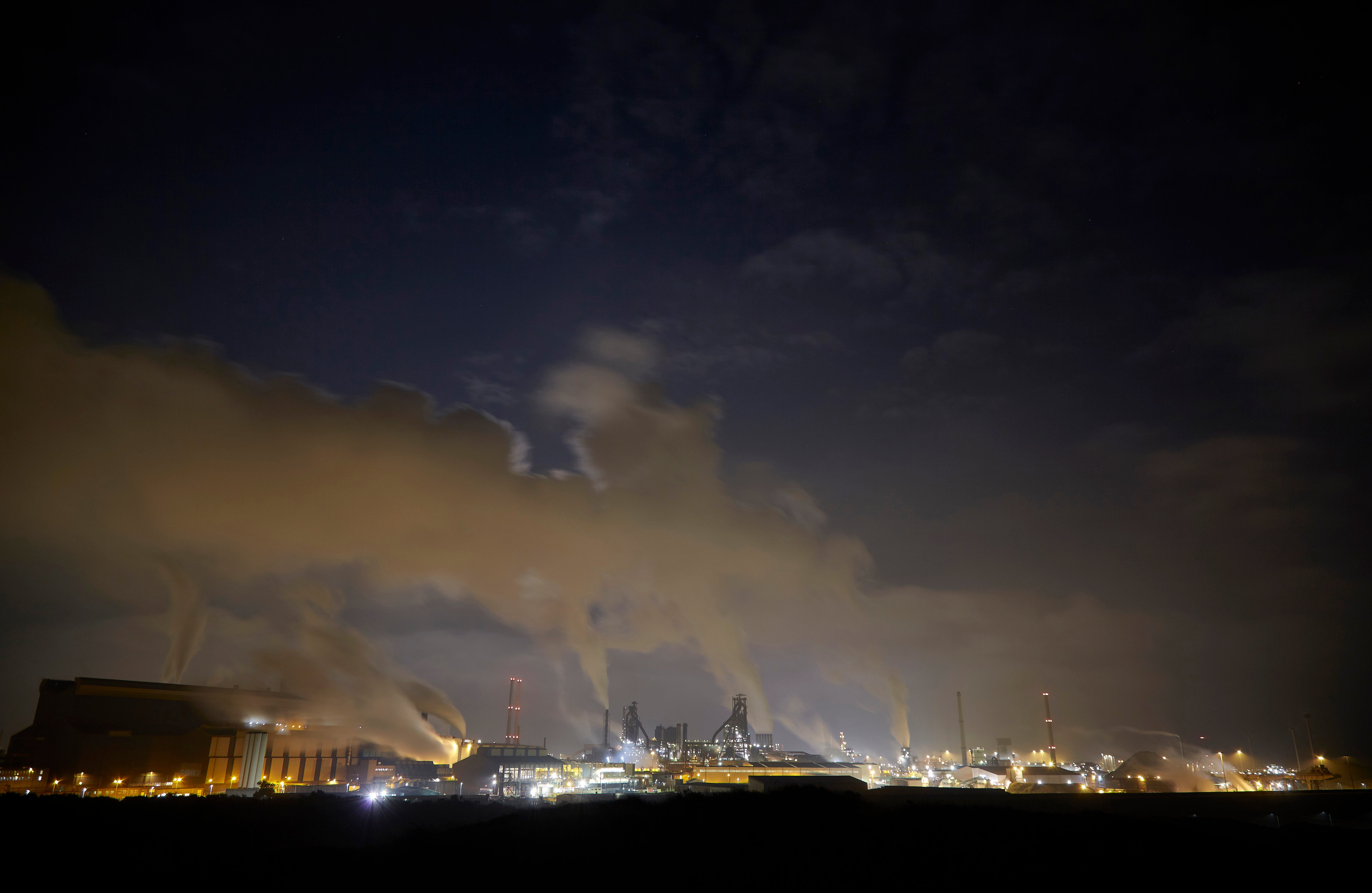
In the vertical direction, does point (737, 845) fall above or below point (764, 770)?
above

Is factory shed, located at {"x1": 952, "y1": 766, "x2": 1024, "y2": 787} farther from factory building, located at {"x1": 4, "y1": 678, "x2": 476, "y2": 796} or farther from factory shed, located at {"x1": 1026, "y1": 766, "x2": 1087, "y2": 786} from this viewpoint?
factory building, located at {"x1": 4, "y1": 678, "x2": 476, "y2": 796}

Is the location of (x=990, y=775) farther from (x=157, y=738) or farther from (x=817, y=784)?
(x=157, y=738)

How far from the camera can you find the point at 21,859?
35.2 metres

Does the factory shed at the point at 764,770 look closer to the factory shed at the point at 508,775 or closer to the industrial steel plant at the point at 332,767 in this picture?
the industrial steel plant at the point at 332,767

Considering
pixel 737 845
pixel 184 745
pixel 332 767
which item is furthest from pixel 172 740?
pixel 737 845

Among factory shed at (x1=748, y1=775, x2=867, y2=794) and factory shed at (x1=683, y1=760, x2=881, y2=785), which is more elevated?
factory shed at (x1=748, y1=775, x2=867, y2=794)

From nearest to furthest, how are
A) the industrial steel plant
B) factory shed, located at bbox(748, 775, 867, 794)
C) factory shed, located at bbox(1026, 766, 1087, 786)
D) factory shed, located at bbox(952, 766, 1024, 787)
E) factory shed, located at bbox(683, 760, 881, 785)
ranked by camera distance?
1. factory shed, located at bbox(748, 775, 867, 794)
2. the industrial steel plant
3. factory shed, located at bbox(1026, 766, 1087, 786)
4. factory shed, located at bbox(683, 760, 881, 785)
5. factory shed, located at bbox(952, 766, 1024, 787)

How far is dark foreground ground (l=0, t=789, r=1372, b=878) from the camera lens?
82.7 feet

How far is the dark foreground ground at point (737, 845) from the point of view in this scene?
25.2 meters

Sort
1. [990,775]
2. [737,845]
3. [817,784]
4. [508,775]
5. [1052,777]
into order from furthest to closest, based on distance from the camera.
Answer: [990,775] < [508,775] < [1052,777] < [817,784] < [737,845]

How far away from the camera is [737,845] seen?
95.2ft

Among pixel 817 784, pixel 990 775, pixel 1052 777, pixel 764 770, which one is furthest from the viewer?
pixel 990 775

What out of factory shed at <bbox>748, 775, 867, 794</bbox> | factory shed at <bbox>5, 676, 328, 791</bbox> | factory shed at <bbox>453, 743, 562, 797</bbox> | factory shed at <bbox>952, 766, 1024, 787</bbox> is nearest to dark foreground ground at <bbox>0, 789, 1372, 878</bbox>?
factory shed at <bbox>748, 775, 867, 794</bbox>

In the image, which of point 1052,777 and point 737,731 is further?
point 737,731
